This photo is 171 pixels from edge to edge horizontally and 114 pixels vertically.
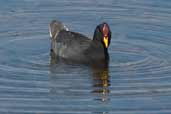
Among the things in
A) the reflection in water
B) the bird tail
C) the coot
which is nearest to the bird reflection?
the reflection in water

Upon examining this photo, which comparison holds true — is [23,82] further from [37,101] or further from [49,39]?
[49,39]

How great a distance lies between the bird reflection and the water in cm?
2

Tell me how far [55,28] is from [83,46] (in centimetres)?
128

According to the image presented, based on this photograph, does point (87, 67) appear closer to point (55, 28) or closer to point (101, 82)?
point (101, 82)

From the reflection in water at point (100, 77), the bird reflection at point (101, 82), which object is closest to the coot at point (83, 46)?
the reflection in water at point (100, 77)

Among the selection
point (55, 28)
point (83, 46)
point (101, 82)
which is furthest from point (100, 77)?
point (55, 28)

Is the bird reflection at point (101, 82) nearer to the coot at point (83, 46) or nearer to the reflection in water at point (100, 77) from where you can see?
the reflection in water at point (100, 77)

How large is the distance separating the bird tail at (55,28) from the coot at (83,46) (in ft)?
0.95

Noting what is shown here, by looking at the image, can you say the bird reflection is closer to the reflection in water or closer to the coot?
the reflection in water

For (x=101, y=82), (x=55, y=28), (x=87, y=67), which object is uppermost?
(x=55, y=28)

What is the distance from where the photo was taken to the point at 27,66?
17328 mm

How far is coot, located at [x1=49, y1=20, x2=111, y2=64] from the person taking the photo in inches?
727

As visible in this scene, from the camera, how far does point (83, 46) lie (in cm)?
1884

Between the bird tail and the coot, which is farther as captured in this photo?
the bird tail
